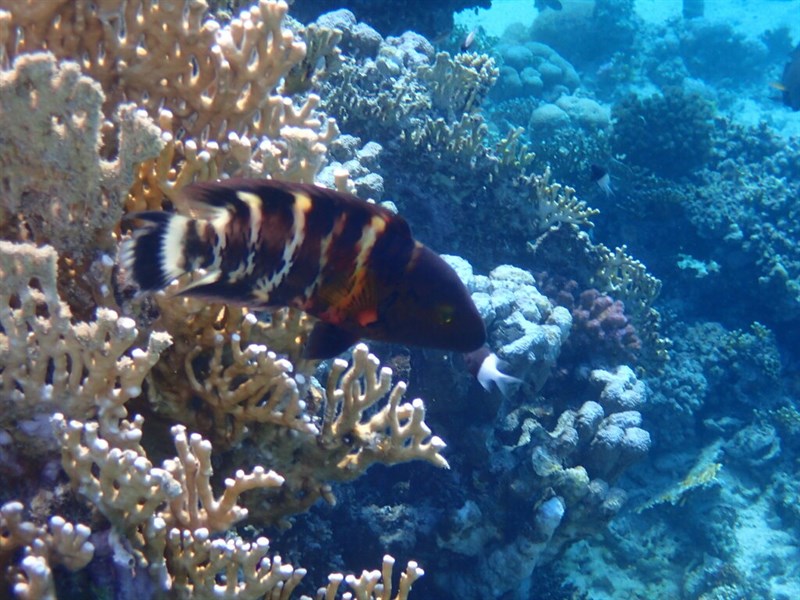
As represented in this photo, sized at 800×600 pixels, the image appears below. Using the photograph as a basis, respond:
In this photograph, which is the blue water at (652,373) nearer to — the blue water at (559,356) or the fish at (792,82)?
the blue water at (559,356)

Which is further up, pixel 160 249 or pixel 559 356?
pixel 160 249

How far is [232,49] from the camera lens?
9.59ft

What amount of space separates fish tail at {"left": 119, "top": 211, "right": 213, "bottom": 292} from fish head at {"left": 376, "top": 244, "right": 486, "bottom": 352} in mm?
637

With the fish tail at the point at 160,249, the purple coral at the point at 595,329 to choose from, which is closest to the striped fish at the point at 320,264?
the fish tail at the point at 160,249

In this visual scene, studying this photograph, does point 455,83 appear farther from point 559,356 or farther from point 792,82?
point 792,82

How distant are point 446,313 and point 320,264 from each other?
45cm

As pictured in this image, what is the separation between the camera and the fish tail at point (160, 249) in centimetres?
160

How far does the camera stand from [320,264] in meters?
1.94

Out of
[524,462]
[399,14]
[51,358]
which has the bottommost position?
[524,462]

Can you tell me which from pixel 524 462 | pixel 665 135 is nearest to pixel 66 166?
pixel 524 462

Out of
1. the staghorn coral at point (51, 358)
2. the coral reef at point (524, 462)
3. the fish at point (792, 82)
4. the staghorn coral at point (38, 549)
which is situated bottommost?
the coral reef at point (524, 462)

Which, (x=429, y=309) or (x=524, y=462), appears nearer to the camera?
(x=429, y=309)

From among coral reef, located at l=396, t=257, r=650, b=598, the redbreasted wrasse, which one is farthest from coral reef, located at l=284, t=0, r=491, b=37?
the redbreasted wrasse

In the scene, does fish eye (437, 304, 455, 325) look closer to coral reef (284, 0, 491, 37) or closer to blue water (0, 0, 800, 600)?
blue water (0, 0, 800, 600)
